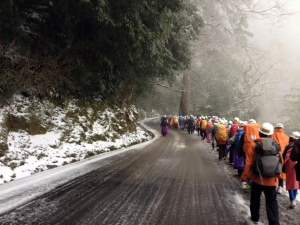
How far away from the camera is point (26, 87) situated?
891cm

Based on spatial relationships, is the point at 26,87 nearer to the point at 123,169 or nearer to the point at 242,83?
the point at 123,169

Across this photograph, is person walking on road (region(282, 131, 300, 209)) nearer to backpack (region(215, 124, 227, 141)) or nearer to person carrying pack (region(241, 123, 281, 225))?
person carrying pack (region(241, 123, 281, 225))

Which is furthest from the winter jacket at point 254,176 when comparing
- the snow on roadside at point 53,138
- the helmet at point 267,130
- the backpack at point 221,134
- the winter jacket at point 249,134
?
the backpack at point 221,134

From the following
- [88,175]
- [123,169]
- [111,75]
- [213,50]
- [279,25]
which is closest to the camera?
[88,175]

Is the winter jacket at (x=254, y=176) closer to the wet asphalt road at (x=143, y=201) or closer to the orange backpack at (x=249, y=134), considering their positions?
the wet asphalt road at (x=143, y=201)

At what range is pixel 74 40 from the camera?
1009cm

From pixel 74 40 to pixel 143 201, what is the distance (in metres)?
7.57

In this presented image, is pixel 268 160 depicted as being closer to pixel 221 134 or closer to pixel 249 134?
pixel 249 134

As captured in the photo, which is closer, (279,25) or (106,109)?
Result: (106,109)

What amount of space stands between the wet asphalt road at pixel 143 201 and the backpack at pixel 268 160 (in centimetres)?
104

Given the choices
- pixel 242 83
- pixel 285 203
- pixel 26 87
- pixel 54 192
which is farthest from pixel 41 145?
pixel 242 83

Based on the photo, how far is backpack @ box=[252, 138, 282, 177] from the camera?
4035 mm

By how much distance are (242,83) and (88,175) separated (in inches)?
1533

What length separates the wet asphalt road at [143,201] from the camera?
13.5ft
